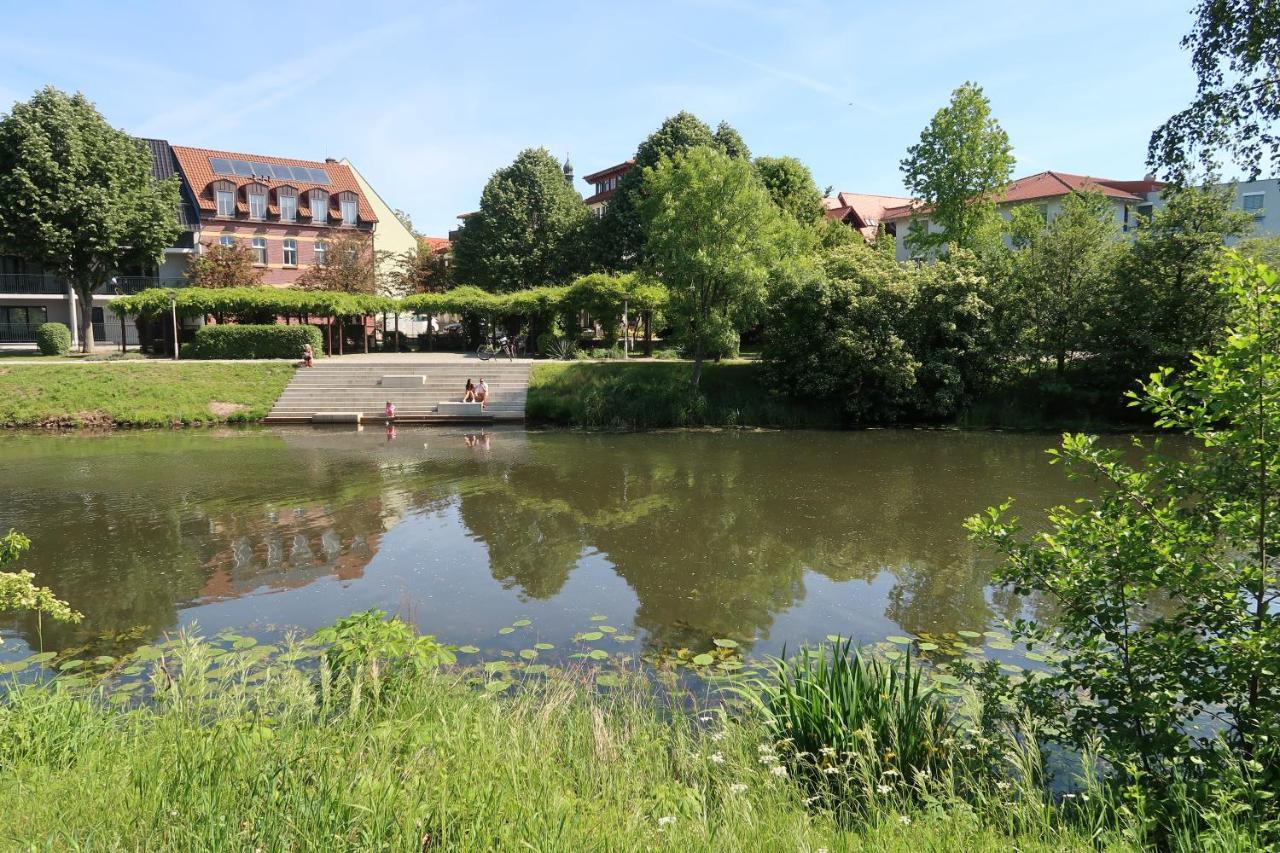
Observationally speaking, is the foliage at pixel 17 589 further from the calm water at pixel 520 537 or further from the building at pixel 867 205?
the building at pixel 867 205

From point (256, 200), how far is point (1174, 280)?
52.0m

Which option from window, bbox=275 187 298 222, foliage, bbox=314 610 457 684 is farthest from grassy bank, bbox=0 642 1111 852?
window, bbox=275 187 298 222

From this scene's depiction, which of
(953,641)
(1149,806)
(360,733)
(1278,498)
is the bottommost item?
(953,641)

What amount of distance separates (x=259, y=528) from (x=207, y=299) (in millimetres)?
28147

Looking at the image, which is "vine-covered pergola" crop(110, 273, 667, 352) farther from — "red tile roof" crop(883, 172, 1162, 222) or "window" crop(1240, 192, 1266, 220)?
"window" crop(1240, 192, 1266, 220)

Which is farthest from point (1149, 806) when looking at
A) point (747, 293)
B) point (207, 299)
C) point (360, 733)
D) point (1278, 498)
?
point (207, 299)

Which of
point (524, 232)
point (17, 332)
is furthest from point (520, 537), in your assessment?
point (17, 332)

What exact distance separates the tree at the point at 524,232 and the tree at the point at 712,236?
72.5 ft

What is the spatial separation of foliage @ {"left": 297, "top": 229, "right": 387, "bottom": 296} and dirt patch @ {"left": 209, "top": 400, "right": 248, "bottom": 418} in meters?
18.6

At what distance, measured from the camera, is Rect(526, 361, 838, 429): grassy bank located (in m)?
29.9

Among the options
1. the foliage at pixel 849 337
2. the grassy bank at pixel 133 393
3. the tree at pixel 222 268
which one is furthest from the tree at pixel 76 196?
the foliage at pixel 849 337

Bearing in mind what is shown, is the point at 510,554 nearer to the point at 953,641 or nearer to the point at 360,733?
the point at 953,641

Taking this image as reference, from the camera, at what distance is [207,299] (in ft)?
124

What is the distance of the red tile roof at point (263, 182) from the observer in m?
52.0
